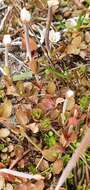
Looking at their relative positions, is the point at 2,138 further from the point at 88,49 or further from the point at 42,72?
the point at 88,49

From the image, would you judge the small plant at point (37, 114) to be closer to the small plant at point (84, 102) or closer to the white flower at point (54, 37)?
the small plant at point (84, 102)

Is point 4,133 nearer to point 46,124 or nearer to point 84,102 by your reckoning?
point 46,124

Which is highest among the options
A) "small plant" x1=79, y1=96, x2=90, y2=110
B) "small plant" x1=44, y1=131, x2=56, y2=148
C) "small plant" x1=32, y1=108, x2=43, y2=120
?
"small plant" x1=79, y1=96, x2=90, y2=110

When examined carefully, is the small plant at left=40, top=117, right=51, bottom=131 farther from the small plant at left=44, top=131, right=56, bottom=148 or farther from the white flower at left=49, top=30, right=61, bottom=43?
the white flower at left=49, top=30, right=61, bottom=43

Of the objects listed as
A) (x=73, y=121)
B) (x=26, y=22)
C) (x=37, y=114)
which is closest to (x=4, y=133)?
(x=37, y=114)

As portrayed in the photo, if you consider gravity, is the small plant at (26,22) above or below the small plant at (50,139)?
above

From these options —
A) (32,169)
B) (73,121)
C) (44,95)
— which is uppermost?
(44,95)

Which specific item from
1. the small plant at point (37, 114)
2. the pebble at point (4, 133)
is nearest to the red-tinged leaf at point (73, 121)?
the small plant at point (37, 114)

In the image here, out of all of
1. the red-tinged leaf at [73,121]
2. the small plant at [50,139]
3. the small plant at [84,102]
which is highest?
the small plant at [84,102]

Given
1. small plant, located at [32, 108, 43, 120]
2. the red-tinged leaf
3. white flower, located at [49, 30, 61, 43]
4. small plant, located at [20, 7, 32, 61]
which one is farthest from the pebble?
white flower, located at [49, 30, 61, 43]

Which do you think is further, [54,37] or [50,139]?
[54,37]

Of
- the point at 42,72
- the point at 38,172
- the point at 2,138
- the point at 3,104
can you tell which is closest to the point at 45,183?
the point at 38,172
